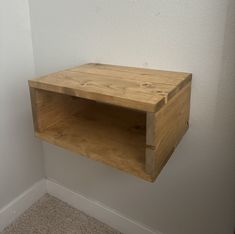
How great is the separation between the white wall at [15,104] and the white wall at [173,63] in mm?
57

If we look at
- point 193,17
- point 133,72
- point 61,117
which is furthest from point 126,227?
point 193,17

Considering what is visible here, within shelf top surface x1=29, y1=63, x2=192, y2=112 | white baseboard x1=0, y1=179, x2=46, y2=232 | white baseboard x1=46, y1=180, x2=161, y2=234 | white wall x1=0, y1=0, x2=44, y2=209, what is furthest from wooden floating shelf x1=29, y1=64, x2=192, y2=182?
white baseboard x1=0, y1=179, x2=46, y2=232

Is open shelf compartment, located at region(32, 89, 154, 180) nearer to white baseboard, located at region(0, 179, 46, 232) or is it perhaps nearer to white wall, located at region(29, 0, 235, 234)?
white wall, located at region(29, 0, 235, 234)

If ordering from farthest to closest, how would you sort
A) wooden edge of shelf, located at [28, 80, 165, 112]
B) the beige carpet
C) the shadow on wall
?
1. the beige carpet
2. the shadow on wall
3. wooden edge of shelf, located at [28, 80, 165, 112]

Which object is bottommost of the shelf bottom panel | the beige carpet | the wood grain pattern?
the beige carpet

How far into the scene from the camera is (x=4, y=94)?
111 centimetres

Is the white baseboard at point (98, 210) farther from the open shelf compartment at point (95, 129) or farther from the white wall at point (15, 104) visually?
the open shelf compartment at point (95, 129)

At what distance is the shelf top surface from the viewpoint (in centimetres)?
60

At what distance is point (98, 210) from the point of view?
1.26m

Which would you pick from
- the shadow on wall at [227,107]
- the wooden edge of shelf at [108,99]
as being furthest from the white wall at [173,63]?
the wooden edge of shelf at [108,99]

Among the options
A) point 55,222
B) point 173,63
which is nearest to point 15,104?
point 55,222

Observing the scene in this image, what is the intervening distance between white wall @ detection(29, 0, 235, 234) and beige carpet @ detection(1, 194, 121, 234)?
15 cm

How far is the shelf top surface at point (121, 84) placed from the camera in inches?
23.6

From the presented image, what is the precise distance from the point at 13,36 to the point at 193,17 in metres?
0.75
